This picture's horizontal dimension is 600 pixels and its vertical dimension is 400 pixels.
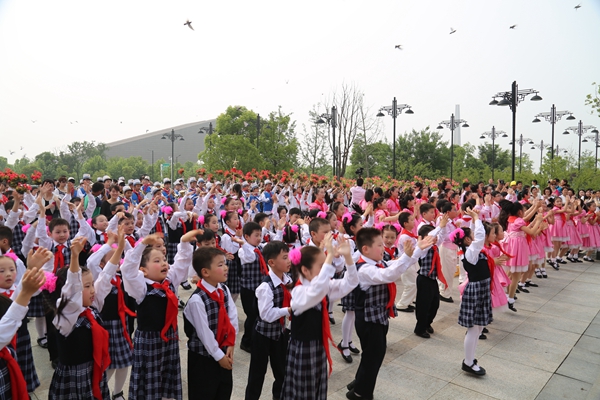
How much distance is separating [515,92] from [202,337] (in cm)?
1435

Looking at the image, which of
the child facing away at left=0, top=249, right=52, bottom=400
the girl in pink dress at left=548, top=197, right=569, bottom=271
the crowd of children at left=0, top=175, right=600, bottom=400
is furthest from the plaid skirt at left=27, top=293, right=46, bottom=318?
the girl in pink dress at left=548, top=197, right=569, bottom=271

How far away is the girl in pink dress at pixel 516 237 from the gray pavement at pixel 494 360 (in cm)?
61

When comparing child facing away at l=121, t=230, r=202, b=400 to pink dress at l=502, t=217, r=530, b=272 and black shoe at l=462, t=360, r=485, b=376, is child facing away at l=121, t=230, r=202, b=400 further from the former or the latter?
pink dress at l=502, t=217, r=530, b=272

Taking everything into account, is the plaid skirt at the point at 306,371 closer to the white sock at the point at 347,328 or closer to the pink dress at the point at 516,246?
the white sock at the point at 347,328

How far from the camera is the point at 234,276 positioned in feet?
20.1

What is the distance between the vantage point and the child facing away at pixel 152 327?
3.42 meters

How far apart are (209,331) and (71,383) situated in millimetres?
1075

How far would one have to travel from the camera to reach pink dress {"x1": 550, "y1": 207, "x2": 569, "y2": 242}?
10.7 metres

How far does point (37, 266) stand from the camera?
2.54 m

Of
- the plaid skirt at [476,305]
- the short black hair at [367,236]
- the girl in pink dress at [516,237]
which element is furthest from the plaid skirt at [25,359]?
the girl in pink dress at [516,237]

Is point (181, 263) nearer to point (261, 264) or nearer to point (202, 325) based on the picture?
point (202, 325)

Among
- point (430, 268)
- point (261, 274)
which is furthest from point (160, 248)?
point (430, 268)

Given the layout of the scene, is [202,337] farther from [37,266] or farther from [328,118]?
[328,118]

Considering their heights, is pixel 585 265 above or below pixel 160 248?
below
